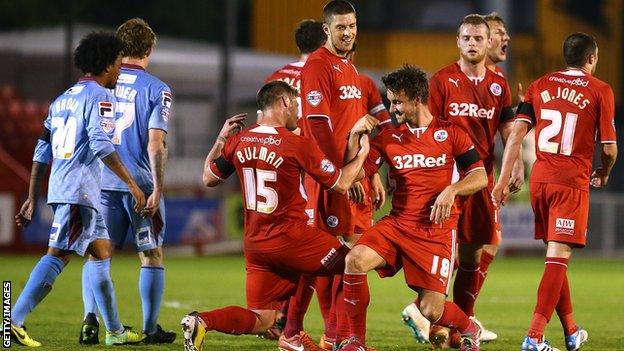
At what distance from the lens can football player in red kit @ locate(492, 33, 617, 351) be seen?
933 centimetres

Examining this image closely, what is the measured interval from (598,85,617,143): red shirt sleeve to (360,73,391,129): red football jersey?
1.55 meters

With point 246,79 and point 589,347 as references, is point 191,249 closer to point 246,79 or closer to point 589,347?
point 246,79

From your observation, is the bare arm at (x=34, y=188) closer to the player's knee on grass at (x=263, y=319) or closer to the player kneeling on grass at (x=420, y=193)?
the player's knee on grass at (x=263, y=319)

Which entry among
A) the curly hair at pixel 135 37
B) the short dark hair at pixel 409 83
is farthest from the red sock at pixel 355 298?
the curly hair at pixel 135 37

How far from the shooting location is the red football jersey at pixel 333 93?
946 cm

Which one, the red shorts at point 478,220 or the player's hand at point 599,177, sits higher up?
the player's hand at point 599,177

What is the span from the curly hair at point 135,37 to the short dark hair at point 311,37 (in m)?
1.33

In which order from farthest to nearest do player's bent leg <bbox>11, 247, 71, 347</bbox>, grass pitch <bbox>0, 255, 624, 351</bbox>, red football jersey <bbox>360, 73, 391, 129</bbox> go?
grass pitch <bbox>0, 255, 624, 351</bbox>, red football jersey <bbox>360, 73, 391, 129</bbox>, player's bent leg <bbox>11, 247, 71, 347</bbox>

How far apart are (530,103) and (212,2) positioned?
4156 centimetres

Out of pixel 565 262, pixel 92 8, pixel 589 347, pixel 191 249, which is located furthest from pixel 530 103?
pixel 92 8

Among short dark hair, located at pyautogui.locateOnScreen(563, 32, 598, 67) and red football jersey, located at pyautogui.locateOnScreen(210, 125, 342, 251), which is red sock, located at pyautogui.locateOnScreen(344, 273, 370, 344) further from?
short dark hair, located at pyautogui.locateOnScreen(563, 32, 598, 67)

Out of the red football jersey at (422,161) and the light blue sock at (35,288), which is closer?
→ the red football jersey at (422,161)

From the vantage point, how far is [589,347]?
998 cm

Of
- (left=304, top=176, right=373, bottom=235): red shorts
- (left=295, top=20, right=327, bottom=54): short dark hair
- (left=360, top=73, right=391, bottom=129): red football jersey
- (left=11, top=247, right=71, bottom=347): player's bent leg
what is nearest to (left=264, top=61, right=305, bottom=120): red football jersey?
(left=295, top=20, right=327, bottom=54): short dark hair
